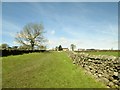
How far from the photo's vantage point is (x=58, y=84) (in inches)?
493

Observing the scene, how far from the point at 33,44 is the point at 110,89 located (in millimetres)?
79984

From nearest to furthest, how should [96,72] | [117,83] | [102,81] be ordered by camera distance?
1. [117,83]
2. [102,81]
3. [96,72]

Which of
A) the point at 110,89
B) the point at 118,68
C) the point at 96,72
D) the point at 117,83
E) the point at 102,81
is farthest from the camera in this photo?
the point at 96,72

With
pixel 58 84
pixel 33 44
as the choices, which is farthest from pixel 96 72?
pixel 33 44

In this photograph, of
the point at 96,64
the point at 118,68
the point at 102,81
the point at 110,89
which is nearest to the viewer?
the point at 110,89

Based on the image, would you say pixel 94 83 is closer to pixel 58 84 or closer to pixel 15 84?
pixel 58 84

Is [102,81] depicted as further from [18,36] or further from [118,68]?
[18,36]

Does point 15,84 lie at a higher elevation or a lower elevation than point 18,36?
lower

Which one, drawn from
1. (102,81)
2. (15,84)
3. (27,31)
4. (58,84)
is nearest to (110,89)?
(102,81)

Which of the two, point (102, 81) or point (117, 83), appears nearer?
point (117, 83)

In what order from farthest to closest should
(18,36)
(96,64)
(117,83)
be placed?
1. (18,36)
2. (96,64)
3. (117,83)

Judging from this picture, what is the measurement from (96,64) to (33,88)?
9.06 meters

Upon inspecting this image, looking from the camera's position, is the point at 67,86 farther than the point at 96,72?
No

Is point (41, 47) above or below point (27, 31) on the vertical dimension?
below
